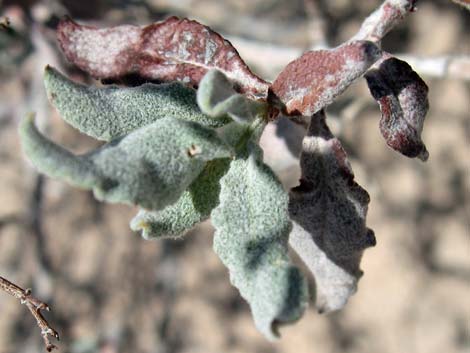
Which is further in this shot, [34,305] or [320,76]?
[34,305]

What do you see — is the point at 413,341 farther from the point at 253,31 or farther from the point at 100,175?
the point at 100,175

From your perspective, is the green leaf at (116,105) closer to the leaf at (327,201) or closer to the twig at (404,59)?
the leaf at (327,201)

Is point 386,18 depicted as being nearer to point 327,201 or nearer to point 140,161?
point 327,201

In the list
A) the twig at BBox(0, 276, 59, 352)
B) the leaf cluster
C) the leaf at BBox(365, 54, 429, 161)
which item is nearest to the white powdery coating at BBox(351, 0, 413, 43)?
the leaf cluster

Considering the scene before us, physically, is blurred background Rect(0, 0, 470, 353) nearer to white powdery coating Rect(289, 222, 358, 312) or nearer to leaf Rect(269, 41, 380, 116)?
white powdery coating Rect(289, 222, 358, 312)

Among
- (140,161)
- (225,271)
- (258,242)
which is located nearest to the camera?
(140,161)

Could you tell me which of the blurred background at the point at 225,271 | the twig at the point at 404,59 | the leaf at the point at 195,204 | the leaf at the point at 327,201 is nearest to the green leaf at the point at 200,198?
the leaf at the point at 195,204

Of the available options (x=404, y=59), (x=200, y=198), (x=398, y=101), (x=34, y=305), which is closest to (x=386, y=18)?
(x=398, y=101)
